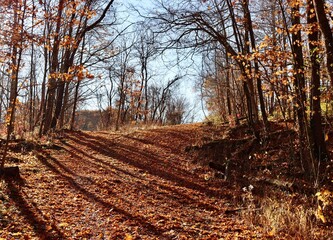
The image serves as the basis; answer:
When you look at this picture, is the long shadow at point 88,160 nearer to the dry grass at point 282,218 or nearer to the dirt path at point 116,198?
the dirt path at point 116,198

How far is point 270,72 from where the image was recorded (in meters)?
6.39

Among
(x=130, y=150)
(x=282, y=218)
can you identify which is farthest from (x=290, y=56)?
(x=130, y=150)

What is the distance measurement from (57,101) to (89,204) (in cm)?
1001

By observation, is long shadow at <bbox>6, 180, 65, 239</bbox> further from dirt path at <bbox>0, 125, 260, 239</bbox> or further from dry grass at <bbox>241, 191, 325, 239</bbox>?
dry grass at <bbox>241, 191, 325, 239</bbox>

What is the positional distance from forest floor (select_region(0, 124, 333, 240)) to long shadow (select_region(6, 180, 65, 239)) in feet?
0.04

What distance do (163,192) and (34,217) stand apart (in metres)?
2.57

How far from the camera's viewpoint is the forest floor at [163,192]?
402 cm

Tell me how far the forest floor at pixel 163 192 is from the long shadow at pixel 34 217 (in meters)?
0.01

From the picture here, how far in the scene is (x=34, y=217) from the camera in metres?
4.14

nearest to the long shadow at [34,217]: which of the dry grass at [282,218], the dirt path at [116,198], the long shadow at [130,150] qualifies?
the dirt path at [116,198]

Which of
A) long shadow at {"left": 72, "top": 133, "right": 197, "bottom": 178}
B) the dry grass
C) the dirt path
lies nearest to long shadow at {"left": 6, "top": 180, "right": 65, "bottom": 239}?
the dirt path

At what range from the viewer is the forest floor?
4020mm

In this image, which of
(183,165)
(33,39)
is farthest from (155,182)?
(33,39)

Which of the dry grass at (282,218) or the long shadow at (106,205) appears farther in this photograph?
the long shadow at (106,205)
